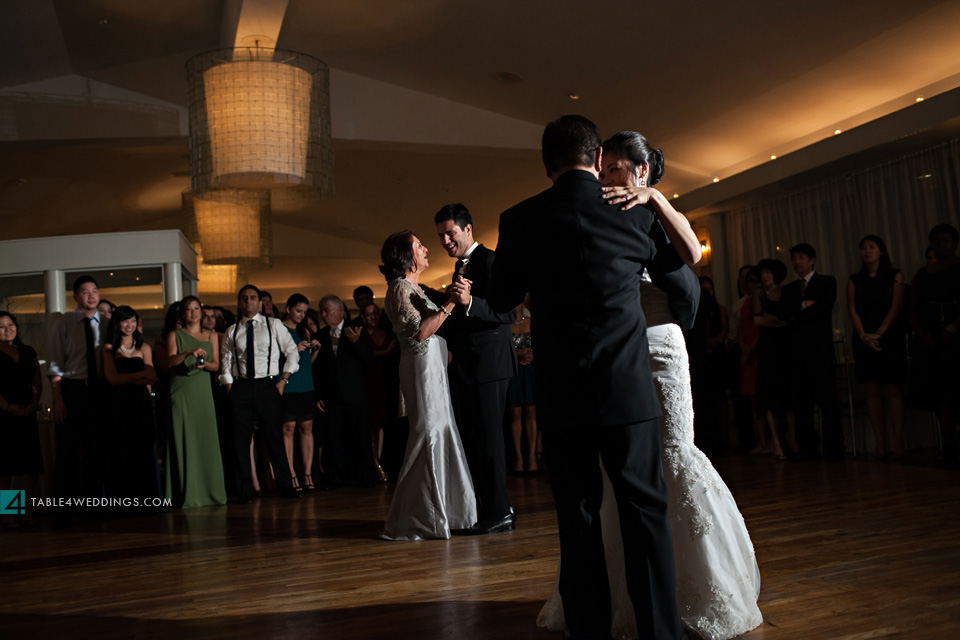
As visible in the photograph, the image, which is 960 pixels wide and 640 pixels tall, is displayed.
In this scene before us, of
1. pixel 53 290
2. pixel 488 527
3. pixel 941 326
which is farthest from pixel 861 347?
pixel 53 290

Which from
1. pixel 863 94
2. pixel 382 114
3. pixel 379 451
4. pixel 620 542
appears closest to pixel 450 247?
pixel 620 542

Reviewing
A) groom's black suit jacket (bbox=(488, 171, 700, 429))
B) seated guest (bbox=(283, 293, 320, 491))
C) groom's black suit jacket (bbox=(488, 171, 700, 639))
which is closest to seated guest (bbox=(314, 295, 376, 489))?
seated guest (bbox=(283, 293, 320, 491))

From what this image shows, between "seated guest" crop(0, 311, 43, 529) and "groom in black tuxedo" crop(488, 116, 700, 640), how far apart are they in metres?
4.58

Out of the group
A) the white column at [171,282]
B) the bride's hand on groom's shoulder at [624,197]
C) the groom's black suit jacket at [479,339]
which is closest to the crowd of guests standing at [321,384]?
the white column at [171,282]

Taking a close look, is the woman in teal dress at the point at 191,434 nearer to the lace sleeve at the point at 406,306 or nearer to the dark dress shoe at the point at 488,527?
the lace sleeve at the point at 406,306

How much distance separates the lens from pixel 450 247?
384 cm

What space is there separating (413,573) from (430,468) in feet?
2.51

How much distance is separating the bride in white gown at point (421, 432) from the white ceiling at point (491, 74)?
3629 mm

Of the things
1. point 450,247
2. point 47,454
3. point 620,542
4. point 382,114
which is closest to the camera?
point 620,542

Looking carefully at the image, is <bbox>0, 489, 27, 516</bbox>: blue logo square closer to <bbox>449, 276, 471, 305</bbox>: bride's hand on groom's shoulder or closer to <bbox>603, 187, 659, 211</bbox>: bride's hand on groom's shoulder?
<bbox>449, 276, 471, 305</bbox>: bride's hand on groom's shoulder

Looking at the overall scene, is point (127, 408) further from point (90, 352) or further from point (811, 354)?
point (811, 354)

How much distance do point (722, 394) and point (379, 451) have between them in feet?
10.5

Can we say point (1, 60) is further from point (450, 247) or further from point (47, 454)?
point (450, 247)

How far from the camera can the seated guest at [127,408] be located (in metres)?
5.50
